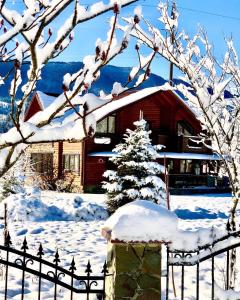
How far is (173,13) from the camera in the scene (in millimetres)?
6746

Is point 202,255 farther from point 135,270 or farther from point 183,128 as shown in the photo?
point 183,128

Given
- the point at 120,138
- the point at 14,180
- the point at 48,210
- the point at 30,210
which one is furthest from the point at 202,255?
the point at 120,138

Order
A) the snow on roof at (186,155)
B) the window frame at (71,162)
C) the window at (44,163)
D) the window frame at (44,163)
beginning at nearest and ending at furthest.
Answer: the window frame at (71,162) < the window frame at (44,163) < the window at (44,163) < the snow on roof at (186,155)

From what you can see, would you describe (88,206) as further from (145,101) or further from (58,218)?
(145,101)

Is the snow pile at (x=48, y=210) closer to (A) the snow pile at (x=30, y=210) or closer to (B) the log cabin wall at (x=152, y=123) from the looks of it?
(A) the snow pile at (x=30, y=210)

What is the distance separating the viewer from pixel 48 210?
15008mm

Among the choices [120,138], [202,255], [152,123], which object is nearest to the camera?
[202,255]

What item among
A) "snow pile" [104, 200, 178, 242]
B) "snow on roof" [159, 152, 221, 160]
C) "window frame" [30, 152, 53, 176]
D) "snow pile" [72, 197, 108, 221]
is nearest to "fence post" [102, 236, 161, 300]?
"snow pile" [104, 200, 178, 242]

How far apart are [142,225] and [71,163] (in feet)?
84.6

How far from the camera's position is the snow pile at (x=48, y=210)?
1410cm

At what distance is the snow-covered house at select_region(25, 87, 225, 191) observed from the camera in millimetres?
28609

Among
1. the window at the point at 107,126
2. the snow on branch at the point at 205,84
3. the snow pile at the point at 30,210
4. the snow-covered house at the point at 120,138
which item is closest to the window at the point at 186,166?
the snow-covered house at the point at 120,138

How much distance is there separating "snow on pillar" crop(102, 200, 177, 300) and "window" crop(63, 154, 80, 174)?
24.6m

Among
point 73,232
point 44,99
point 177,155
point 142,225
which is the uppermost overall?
point 44,99
